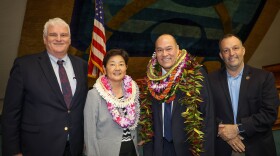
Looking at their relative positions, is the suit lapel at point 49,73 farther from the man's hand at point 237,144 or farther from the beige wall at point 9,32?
the beige wall at point 9,32

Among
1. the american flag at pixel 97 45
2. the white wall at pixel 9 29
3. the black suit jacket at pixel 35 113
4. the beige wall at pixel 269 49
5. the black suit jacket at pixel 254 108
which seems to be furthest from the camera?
the beige wall at pixel 269 49

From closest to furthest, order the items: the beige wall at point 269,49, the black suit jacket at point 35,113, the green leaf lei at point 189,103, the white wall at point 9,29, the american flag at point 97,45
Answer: the black suit jacket at point 35,113 < the green leaf lei at point 189,103 < the white wall at point 9,29 < the american flag at point 97,45 < the beige wall at point 269,49

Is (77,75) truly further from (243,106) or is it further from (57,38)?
(243,106)

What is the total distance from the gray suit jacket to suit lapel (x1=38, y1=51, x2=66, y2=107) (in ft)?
0.77

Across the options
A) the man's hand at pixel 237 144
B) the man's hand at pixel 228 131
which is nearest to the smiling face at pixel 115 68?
the man's hand at pixel 228 131

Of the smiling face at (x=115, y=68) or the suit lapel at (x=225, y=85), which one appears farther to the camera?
the suit lapel at (x=225, y=85)

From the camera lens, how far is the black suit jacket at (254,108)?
2.42 m

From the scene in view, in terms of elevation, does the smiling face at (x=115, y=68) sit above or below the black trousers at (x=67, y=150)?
above

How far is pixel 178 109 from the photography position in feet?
7.58

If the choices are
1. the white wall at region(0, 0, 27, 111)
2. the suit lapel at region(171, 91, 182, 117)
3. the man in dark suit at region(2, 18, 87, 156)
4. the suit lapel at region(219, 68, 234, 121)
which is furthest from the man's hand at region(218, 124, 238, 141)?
the white wall at region(0, 0, 27, 111)

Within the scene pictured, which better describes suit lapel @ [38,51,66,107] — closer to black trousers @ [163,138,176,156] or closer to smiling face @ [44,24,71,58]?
smiling face @ [44,24,71,58]

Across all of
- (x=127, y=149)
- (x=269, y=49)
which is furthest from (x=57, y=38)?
(x=269, y=49)

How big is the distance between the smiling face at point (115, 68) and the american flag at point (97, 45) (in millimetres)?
2010

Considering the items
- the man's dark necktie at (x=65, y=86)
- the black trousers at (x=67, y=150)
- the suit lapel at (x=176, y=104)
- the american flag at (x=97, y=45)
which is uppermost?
the american flag at (x=97, y=45)
